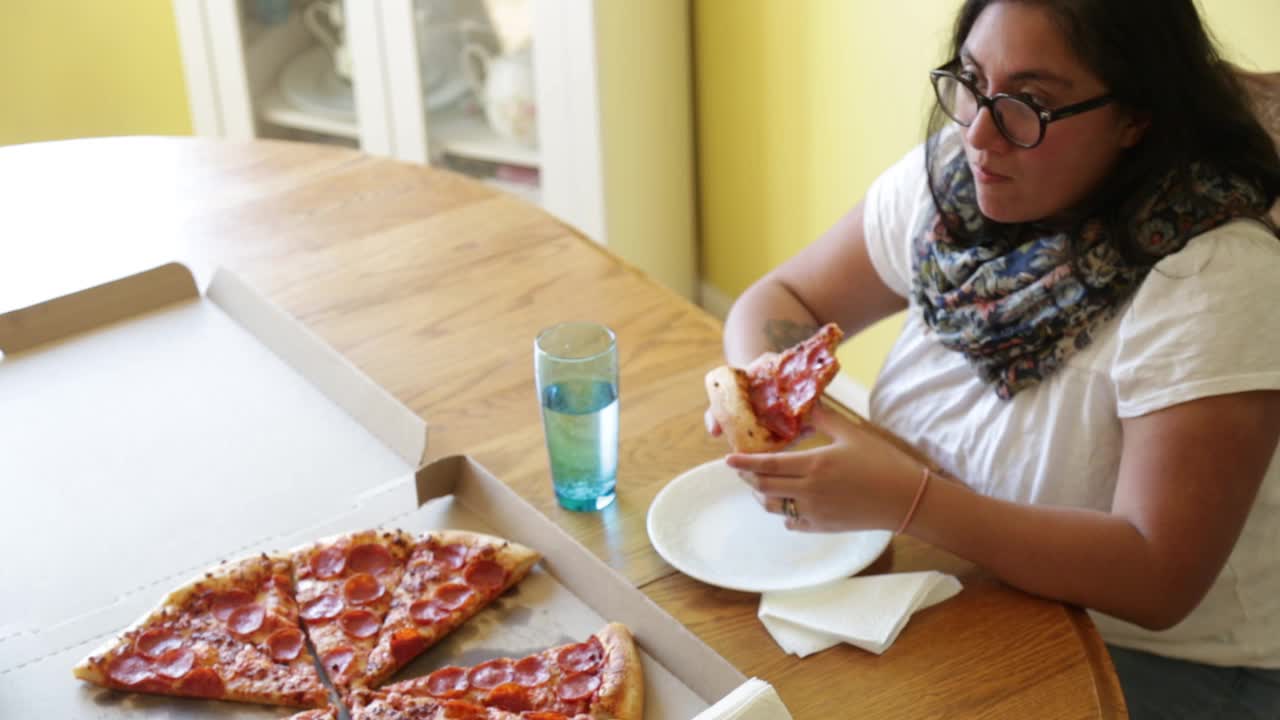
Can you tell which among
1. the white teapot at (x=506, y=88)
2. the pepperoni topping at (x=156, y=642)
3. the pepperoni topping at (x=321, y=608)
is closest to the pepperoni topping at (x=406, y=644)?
the pepperoni topping at (x=321, y=608)

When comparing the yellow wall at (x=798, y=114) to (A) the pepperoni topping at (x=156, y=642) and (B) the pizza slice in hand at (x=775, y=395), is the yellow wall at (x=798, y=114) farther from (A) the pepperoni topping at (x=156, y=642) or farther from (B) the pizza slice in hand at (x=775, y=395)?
(A) the pepperoni topping at (x=156, y=642)

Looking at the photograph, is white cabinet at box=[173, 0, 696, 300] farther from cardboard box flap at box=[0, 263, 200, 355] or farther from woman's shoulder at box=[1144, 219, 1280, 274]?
woman's shoulder at box=[1144, 219, 1280, 274]

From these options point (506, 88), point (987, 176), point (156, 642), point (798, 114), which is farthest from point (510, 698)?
point (506, 88)

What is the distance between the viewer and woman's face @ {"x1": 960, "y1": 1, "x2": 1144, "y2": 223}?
4.31 ft

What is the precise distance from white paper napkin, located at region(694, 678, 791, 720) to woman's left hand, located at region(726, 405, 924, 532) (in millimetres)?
277

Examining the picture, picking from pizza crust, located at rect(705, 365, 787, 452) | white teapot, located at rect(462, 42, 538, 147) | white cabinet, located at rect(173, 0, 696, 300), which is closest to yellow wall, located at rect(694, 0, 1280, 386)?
white cabinet, located at rect(173, 0, 696, 300)

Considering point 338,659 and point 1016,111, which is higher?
point 1016,111

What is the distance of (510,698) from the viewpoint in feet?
3.92

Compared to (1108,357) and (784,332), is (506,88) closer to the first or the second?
(784,332)

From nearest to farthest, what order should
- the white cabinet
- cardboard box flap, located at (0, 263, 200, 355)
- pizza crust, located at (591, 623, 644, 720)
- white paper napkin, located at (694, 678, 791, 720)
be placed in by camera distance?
1. white paper napkin, located at (694, 678, 791, 720)
2. pizza crust, located at (591, 623, 644, 720)
3. cardboard box flap, located at (0, 263, 200, 355)
4. the white cabinet

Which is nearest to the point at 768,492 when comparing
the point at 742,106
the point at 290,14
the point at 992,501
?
the point at 992,501

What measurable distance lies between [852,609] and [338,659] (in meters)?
0.51

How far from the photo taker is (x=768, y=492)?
131cm

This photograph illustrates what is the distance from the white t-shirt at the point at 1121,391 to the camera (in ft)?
4.30
